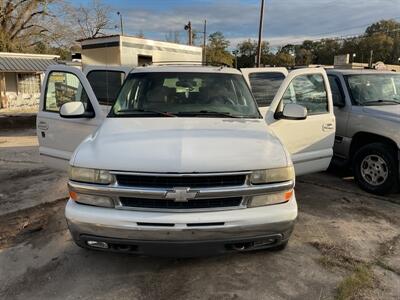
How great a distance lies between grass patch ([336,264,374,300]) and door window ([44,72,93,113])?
3.68 metres

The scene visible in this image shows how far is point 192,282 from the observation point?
11.4 feet

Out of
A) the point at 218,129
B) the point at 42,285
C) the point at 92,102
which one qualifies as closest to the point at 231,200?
the point at 218,129

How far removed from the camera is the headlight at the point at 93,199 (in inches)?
127

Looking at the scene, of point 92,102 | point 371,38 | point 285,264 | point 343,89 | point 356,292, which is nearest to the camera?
point 356,292

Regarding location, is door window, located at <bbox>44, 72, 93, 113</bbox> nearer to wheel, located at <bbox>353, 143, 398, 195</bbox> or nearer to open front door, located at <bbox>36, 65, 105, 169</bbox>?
open front door, located at <bbox>36, 65, 105, 169</bbox>

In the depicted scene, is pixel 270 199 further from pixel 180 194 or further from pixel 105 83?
pixel 105 83

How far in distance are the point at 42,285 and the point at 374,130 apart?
498cm

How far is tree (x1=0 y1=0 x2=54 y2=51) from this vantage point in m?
29.4

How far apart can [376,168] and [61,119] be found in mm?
4533

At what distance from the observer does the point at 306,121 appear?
210 inches

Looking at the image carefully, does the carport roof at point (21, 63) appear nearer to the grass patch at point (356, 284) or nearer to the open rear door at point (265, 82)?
the open rear door at point (265, 82)

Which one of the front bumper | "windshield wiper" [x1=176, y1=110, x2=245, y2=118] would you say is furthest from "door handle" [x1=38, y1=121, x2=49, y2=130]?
the front bumper

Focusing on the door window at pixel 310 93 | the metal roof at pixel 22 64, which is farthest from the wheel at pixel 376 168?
the metal roof at pixel 22 64

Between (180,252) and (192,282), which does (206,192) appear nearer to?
(180,252)
